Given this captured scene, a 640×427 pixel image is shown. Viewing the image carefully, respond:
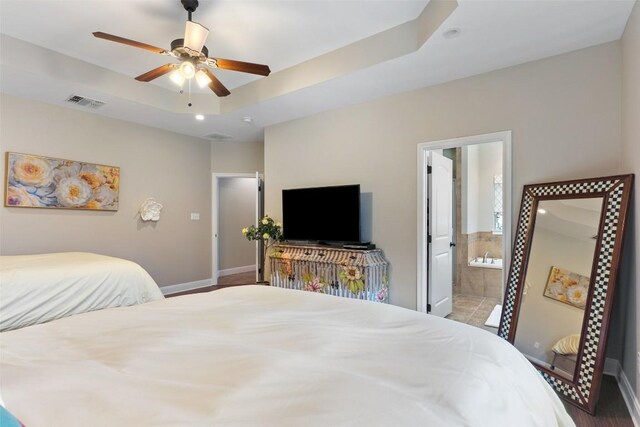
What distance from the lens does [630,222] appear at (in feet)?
7.36

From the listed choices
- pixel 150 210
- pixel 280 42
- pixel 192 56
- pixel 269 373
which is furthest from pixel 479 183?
pixel 269 373

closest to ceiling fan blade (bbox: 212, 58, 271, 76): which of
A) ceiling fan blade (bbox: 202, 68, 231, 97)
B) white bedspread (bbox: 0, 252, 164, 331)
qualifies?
ceiling fan blade (bbox: 202, 68, 231, 97)

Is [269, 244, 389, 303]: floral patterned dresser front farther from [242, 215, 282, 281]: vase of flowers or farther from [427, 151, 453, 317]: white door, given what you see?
[427, 151, 453, 317]: white door

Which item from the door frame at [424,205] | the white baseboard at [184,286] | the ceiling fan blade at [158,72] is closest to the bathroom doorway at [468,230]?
the door frame at [424,205]

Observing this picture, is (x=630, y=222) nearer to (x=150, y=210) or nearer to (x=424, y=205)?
(x=424, y=205)

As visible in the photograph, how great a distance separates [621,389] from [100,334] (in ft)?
10.7

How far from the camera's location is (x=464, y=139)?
3.23 meters

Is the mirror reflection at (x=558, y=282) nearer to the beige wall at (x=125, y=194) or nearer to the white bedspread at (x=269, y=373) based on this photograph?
the white bedspread at (x=269, y=373)

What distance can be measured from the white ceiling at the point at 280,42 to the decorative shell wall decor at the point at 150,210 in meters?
1.40

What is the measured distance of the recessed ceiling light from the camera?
2.45 meters

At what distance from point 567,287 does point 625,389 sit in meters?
0.72

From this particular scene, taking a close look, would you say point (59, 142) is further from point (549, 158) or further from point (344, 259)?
point (549, 158)

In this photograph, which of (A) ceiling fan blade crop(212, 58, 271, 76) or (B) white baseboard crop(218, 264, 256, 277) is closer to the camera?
(A) ceiling fan blade crop(212, 58, 271, 76)

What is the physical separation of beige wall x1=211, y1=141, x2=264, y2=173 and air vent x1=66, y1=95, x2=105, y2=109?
6.39ft
